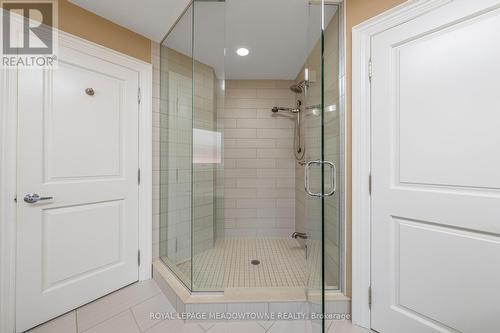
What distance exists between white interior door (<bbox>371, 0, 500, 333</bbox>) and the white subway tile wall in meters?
1.58

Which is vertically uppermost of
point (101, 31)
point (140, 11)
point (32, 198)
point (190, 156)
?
point (140, 11)

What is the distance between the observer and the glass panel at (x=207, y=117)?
4.88 ft

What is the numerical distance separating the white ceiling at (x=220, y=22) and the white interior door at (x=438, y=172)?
588 mm

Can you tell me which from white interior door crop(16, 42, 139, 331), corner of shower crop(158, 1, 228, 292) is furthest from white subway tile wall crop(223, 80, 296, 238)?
white interior door crop(16, 42, 139, 331)

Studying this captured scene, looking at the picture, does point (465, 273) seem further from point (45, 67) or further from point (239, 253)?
point (45, 67)

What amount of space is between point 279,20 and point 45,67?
1.71 m

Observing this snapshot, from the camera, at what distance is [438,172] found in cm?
102

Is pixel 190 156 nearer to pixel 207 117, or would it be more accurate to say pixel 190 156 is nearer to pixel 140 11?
pixel 207 117

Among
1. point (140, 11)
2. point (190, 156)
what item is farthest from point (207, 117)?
point (140, 11)

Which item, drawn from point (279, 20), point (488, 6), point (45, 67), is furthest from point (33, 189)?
point (488, 6)

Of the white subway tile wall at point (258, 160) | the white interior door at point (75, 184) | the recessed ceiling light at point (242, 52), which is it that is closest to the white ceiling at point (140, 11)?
the white interior door at point (75, 184)

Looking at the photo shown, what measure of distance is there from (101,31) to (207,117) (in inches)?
41.8

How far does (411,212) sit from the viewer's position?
1097 mm

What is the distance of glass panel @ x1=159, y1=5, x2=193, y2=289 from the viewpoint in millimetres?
1650
